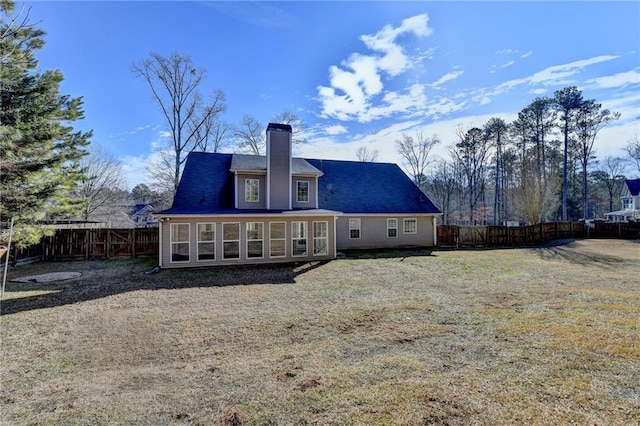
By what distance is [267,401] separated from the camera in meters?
3.42

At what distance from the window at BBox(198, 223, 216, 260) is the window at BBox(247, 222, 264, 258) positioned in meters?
1.44

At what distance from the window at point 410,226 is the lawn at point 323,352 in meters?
9.29

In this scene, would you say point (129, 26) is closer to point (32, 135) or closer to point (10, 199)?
point (32, 135)

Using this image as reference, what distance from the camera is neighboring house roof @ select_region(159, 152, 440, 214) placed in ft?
49.1

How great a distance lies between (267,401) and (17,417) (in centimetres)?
263

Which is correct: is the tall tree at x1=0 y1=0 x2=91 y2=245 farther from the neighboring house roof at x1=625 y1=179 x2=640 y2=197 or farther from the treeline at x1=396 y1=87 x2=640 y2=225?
the neighboring house roof at x1=625 y1=179 x2=640 y2=197

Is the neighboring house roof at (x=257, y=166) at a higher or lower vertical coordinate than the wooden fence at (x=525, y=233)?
higher

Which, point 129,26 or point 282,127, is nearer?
point 129,26

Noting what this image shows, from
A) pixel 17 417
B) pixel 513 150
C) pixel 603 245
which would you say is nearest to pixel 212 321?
pixel 17 417

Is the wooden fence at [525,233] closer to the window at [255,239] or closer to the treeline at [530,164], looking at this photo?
the treeline at [530,164]

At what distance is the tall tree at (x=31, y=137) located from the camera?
10.4m

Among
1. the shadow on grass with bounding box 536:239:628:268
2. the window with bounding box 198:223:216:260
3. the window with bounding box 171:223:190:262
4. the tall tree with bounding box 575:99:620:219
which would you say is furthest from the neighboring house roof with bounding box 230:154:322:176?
the tall tree with bounding box 575:99:620:219

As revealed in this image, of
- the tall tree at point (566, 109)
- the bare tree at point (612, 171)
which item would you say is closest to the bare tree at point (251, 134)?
the tall tree at point (566, 109)

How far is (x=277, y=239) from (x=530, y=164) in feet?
83.4
